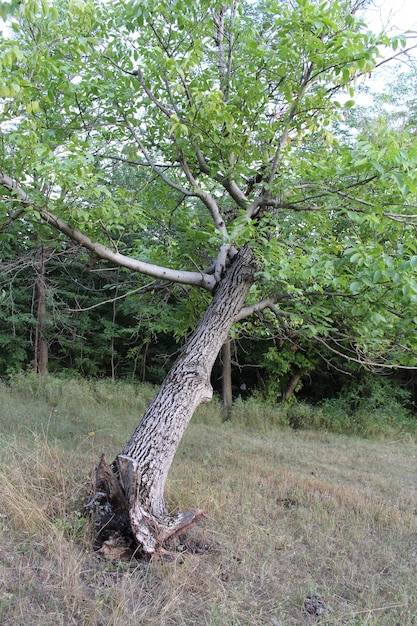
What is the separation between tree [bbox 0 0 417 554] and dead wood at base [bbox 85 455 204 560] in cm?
2

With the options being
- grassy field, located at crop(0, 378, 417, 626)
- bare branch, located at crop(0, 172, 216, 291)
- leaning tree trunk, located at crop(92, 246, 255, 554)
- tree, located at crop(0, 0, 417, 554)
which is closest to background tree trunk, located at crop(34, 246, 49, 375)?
grassy field, located at crop(0, 378, 417, 626)

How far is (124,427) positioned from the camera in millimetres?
8523

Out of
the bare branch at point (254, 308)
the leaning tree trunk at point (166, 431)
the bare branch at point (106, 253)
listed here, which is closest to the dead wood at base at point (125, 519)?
the leaning tree trunk at point (166, 431)

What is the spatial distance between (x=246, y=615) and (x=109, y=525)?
Answer: 1315 mm

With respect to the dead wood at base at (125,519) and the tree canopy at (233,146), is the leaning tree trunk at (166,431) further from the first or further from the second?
the tree canopy at (233,146)

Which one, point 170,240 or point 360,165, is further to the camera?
point 170,240

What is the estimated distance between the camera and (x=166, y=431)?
14.3 ft

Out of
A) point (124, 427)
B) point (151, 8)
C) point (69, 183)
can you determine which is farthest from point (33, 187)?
point (124, 427)

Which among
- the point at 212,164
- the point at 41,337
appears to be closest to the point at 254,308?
the point at 212,164

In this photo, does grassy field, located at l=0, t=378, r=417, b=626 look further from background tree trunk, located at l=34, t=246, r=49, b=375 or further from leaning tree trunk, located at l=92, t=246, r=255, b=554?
background tree trunk, located at l=34, t=246, r=49, b=375

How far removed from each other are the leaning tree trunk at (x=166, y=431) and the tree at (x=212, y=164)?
0.04 ft

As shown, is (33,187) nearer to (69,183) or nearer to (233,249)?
(69,183)

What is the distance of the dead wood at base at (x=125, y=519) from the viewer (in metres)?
3.63

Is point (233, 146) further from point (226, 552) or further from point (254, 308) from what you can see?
point (226, 552)
